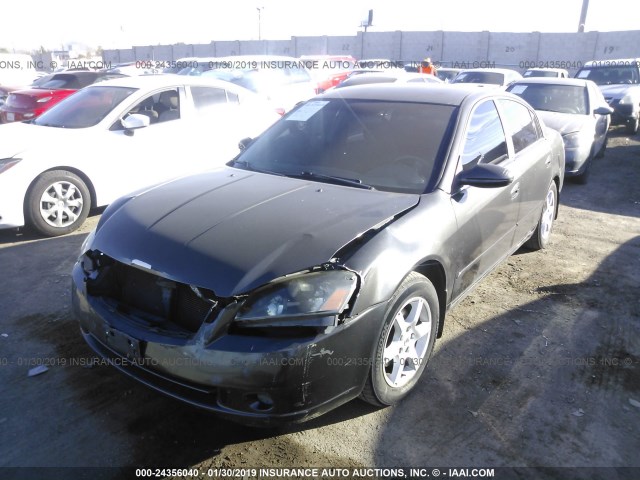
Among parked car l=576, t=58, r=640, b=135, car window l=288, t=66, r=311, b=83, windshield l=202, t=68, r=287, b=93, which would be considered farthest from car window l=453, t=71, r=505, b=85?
windshield l=202, t=68, r=287, b=93

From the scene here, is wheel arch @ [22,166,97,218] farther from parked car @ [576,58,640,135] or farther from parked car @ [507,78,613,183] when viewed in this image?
parked car @ [576,58,640,135]

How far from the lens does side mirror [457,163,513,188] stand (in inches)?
126

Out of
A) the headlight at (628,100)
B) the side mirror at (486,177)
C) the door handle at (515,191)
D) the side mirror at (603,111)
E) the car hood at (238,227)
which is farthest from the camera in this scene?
the headlight at (628,100)

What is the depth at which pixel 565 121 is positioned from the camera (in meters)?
8.38

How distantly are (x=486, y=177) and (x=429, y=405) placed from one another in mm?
1393

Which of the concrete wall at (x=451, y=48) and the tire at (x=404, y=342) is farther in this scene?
the concrete wall at (x=451, y=48)

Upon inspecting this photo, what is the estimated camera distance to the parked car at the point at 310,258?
2.34 meters

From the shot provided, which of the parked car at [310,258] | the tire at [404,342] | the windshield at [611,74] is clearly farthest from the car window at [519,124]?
the windshield at [611,74]

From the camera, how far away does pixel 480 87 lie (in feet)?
13.8

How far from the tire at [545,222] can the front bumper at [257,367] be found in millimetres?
3230

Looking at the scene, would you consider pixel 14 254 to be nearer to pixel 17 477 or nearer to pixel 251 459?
pixel 17 477

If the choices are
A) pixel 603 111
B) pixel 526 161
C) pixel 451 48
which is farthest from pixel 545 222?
pixel 451 48

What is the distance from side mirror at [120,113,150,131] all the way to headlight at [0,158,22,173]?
1.20 m

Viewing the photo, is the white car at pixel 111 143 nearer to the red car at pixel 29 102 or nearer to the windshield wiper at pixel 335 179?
the windshield wiper at pixel 335 179
